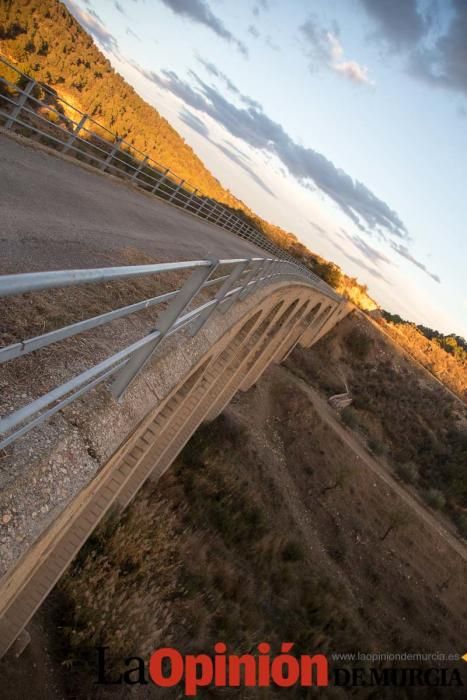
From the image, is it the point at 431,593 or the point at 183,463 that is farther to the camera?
A: the point at 431,593

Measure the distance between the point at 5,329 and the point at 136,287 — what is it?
10.0 feet

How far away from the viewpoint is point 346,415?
31688mm

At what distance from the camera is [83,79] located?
67.9 meters

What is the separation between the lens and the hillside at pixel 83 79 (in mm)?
54866

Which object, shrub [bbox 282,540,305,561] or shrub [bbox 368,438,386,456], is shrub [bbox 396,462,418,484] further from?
shrub [bbox 282,540,305,561]

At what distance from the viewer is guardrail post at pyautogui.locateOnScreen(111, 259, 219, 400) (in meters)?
3.14

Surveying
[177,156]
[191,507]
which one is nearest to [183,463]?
[191,507]

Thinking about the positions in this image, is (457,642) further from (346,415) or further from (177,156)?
(177,156)

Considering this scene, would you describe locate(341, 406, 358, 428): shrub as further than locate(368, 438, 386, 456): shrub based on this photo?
Yes

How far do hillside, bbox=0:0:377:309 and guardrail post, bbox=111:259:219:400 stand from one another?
182ft

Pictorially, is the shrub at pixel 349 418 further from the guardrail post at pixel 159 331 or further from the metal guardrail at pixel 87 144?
the guardrail post at pixel 159 331

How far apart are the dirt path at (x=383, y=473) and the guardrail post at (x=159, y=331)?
24.6 meters

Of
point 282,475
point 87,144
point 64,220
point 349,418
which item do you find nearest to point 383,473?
point 349,418

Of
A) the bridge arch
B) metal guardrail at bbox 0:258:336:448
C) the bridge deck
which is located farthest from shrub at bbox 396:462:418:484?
metal guardrail at bbox 0:258:336:448
